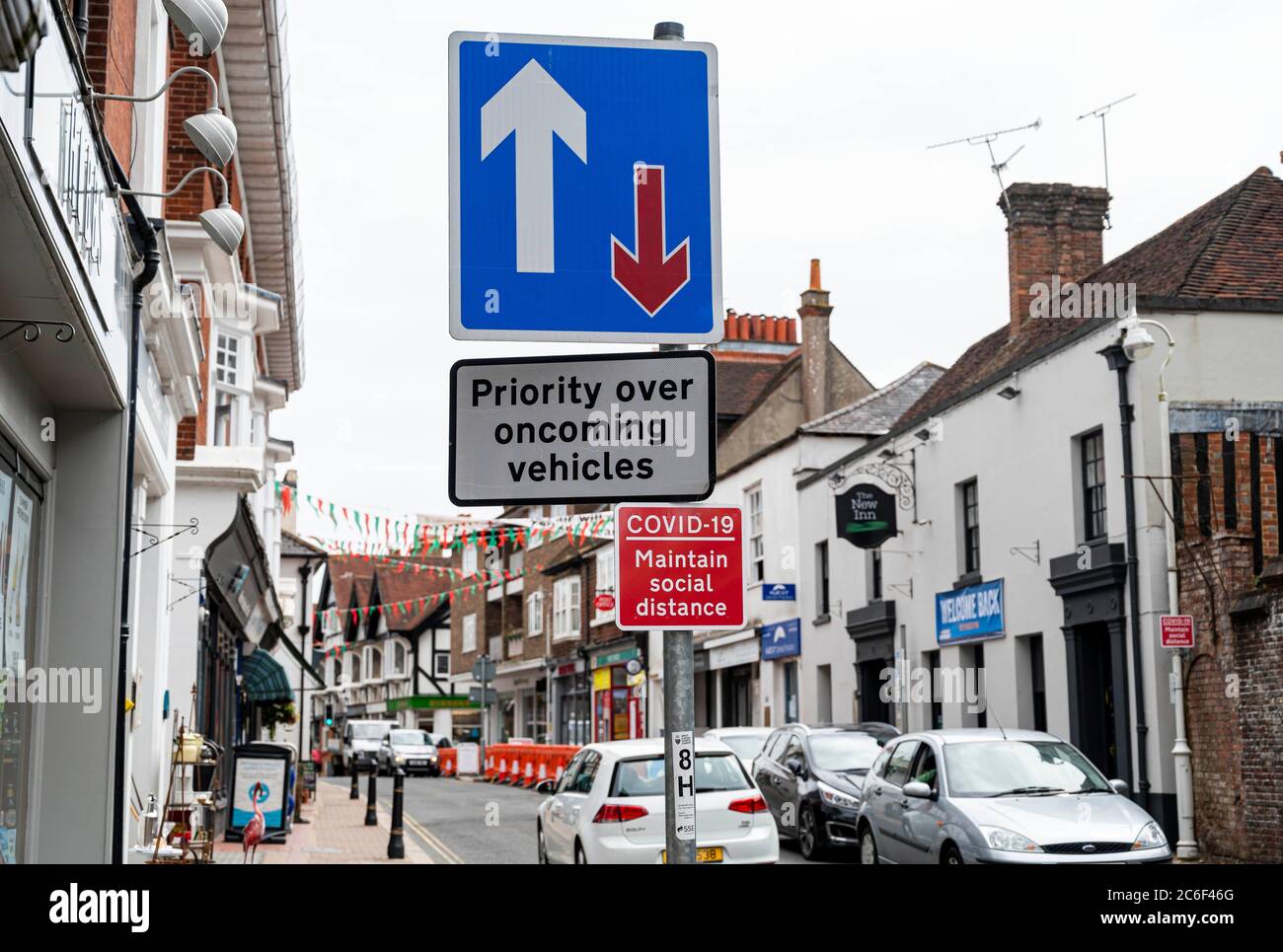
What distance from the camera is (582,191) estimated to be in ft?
13.4

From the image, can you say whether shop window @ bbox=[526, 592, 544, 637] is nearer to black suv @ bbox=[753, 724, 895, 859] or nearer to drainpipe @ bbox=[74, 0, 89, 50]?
black suv @ bbox=[753, 724, 895, 859]

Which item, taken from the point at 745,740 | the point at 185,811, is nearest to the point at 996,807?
the point at 185,811

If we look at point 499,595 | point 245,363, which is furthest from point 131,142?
point 499,595

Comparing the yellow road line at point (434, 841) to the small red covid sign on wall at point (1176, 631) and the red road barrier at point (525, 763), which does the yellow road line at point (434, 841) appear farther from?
the small red covid sign on wall at point (1176, 631)

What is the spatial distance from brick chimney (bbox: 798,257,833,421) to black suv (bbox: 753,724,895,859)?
18.6 meters

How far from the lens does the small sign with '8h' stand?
12.9 ft

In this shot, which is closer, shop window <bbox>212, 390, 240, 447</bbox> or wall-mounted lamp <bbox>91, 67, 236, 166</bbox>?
wall-mounted lamp <bbox>91, 67, 236, 166</bbox>

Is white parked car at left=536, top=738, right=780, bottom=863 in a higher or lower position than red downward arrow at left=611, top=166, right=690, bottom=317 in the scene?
lower

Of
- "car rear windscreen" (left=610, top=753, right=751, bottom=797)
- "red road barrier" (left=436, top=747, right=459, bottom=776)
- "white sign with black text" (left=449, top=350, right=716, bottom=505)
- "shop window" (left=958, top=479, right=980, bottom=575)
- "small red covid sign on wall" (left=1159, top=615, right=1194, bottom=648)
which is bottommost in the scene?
"red road barrier" (left=436, top=747, right=459, bottom=776)

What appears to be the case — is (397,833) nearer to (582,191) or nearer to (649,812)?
(649,812)

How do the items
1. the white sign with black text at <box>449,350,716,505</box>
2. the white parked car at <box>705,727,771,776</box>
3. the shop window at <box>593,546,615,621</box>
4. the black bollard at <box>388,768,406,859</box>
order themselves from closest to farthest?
the white sign with black text at <box>449,350,716,505</box> → the black bollard at <box>388,768,406,859</box> → the white parked car at <box>705,727,771,776</box> → the shop window at <box>593,546,615,621</box>

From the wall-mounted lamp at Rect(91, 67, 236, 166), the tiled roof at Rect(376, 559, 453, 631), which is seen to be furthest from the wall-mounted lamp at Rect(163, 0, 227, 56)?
the tiled roof at Rect(376, 559, 453, 631)
